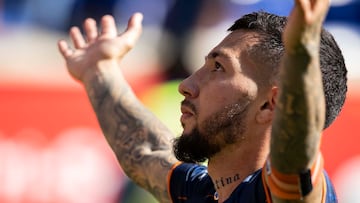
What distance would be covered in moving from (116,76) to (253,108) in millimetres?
956

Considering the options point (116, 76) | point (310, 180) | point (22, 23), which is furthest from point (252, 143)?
point (22, 23)

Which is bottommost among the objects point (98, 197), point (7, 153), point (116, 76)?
point (98, 197)

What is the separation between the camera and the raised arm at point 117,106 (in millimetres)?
3830

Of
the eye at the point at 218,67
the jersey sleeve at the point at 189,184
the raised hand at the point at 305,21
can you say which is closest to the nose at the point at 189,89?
the eye at the point at 218,67

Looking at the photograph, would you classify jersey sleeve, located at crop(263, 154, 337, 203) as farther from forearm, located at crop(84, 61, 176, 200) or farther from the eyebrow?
forearm, located at crop(84, 61, 176, 200)

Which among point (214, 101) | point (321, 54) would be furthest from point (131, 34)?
point (321, 54)

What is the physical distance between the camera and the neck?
3.12m

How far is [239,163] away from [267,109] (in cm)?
22

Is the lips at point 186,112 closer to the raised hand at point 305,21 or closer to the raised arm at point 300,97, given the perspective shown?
the raised arm at point 300,97

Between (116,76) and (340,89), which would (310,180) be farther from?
(116,76)

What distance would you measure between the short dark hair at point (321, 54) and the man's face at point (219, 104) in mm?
50

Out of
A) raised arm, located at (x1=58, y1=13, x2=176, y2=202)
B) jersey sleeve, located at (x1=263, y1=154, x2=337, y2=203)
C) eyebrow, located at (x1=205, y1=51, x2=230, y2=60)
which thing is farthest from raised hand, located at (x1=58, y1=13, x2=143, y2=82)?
jersey sleeve, located at (x1=263, y1=154, x2=337, y2=203)

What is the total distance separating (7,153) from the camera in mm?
5855

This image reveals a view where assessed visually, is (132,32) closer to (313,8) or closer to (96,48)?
(96,48)
